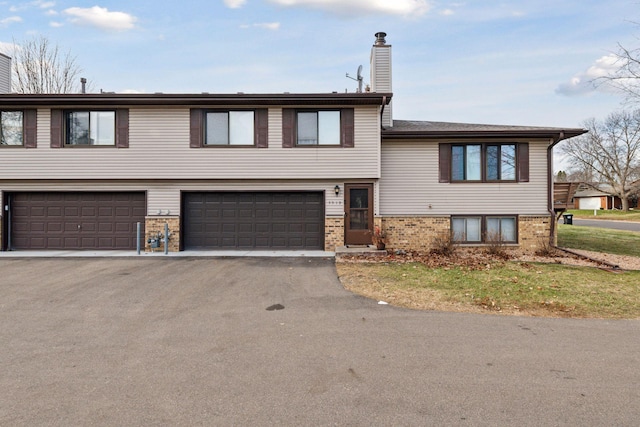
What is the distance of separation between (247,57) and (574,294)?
14722 millimetres

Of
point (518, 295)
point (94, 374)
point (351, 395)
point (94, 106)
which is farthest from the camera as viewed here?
point (94, 106)

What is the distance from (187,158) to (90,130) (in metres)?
3.40

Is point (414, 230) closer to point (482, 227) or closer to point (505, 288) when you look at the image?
point (482, 227)

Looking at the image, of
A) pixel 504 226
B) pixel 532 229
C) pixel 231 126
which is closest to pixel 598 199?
pixel 532 229

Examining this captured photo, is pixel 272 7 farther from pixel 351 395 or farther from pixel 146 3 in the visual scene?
pixel 351 395

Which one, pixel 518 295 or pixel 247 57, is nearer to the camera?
pixel 518 295

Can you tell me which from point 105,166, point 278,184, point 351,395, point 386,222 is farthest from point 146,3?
point 351,395

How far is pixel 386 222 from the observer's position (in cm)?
1219

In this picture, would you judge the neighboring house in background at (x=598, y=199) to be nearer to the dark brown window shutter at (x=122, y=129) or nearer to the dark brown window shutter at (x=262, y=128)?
the dark brown window shutter at (x=262, y=128)

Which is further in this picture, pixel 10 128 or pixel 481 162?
pixel 481 162

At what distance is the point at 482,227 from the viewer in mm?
12320

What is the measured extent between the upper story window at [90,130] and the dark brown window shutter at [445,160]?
36.5ft

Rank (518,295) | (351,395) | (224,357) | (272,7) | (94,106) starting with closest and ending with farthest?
(351,395) < (224,357) < (518,295) < (94,106) < (272,7)

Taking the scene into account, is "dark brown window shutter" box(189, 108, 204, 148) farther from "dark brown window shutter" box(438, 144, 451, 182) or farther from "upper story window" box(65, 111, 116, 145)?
"dark brown window shutter" box(438, 144, 451, 182)
